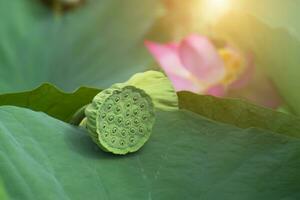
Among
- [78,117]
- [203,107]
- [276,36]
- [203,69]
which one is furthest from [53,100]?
[203,69]

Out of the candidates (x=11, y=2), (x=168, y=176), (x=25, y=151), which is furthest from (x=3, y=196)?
(x=11, y=2)

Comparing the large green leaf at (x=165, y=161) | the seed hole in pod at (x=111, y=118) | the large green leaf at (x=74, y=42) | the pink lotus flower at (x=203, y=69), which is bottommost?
the large green leaf at (x=74, y=42)

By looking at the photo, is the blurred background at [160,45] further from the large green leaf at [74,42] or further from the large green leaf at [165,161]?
the large green leaf at [165,161]

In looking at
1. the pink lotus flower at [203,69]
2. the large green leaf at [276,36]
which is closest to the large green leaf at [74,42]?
the pink lotus flower at [203,69]

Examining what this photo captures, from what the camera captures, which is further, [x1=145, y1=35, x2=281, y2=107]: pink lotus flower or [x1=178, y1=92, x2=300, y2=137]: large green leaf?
[x1=145, y1=35, x2=281, y2=107]: pink lotus flower

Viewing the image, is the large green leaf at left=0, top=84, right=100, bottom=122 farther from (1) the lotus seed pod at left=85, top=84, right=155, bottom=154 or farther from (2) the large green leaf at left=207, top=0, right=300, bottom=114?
(2) the large green leaf at left=207, top=0, right=300, bottom=114

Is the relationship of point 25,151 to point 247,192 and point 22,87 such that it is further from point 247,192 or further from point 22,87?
point 22,87

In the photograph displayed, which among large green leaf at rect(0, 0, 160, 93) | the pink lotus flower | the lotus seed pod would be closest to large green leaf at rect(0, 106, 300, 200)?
the lotus seed pod
